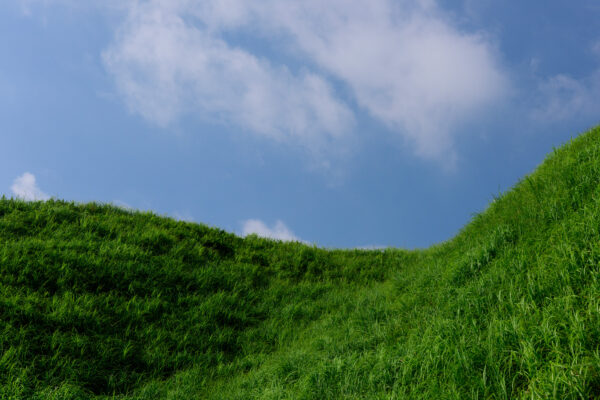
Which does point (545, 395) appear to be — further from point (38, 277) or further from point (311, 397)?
point (38, 277)

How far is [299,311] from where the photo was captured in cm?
939

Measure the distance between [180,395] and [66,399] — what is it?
1.43m

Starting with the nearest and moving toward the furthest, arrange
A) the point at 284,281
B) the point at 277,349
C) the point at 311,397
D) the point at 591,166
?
the point at 311,397
the point at 591,166
the point at 277,349
the point at 284,281

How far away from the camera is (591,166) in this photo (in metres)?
6.88

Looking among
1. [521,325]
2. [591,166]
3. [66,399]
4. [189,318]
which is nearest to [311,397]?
[521,325]

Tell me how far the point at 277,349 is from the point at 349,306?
181 cm

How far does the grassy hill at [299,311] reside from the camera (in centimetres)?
422

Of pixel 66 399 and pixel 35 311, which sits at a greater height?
pixel 35 311

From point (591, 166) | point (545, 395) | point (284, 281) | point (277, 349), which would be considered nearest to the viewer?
point (545, 395)

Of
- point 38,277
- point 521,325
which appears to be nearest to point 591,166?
point 521,325

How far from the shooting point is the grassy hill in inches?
166

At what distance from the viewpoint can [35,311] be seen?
7.23 meters

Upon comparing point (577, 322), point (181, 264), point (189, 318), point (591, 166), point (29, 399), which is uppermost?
point (591, 166)

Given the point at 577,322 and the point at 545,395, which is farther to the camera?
the point at 577,322
